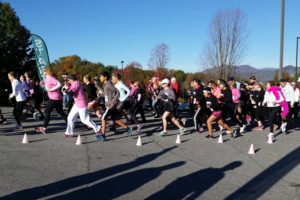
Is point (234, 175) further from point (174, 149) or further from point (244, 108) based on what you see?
point (244, 108)

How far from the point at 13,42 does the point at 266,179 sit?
1513 inches

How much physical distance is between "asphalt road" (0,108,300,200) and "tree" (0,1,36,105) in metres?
31.0

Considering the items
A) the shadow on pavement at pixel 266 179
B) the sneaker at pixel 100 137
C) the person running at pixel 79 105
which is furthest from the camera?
the person running at pixel 79 105

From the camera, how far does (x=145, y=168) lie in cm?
699

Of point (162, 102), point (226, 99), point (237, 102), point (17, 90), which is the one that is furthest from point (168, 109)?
point (17, 90)

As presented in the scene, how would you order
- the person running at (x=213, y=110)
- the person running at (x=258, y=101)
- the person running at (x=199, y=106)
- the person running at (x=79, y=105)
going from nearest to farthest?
the person running at (x=79, y=105)
the person running at (x=213, y=110)
the person running at (x=199, y=106)
the person running at (x=258, y=101)

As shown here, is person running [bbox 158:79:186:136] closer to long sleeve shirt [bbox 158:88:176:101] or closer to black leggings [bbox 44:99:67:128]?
long sleeve shirt [bbox 158:88:176:101]

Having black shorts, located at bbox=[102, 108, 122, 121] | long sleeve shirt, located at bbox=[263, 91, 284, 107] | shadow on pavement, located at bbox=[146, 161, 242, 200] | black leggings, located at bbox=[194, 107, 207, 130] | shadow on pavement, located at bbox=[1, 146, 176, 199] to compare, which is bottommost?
shadow on pavement, located at bbox=[146, 161, 242, 200]

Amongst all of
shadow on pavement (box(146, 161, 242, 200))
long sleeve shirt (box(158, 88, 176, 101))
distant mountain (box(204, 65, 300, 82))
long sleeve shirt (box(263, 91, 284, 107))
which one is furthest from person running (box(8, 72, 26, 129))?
distant mountain (box(204, 65, 300, 82))

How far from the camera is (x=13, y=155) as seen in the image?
7.75m

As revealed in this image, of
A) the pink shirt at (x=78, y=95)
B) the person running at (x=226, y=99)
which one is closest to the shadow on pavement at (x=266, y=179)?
the person running at (x=226, y=99)

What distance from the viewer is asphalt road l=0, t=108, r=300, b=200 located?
18.1 feet

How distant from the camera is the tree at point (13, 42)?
39688 mm

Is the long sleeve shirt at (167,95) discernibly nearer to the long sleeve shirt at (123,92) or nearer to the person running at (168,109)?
the person running at (168,109)
